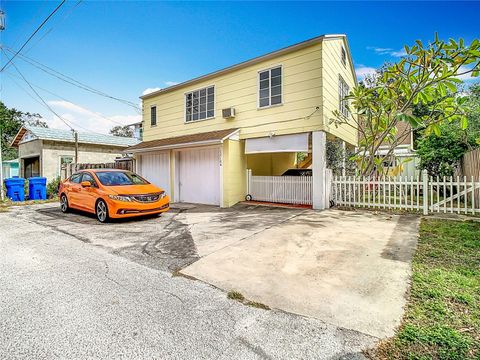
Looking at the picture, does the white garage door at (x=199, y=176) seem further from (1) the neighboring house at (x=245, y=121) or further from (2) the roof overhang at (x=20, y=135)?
(2) the roof overhang at (x=20, y=135)

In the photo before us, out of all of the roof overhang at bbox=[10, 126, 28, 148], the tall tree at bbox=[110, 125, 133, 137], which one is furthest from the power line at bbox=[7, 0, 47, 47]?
the tall tree at bbox=[110, 125, 133, 137]

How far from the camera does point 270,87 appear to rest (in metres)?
10.1

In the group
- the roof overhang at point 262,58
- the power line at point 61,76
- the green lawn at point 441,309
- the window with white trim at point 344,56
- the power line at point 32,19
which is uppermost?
the power line at point 32,19

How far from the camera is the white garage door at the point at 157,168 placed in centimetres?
1259

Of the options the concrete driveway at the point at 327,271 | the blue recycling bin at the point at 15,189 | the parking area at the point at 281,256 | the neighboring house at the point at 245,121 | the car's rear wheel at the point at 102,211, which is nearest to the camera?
the concrete driveway at the point at 327,271

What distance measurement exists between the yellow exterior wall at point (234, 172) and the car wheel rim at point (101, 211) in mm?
4439

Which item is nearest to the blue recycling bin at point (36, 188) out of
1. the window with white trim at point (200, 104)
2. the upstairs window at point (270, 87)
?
the window with white trim at point (200, 104)

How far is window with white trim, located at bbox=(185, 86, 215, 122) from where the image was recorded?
11.9 m

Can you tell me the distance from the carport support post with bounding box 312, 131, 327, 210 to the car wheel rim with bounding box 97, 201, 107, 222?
6.93 metres

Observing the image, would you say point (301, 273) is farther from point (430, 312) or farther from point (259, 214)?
point (259, 214)

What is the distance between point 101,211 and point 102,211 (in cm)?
7

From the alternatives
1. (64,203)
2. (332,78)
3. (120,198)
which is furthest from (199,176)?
(332,78)

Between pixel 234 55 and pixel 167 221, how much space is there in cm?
1034

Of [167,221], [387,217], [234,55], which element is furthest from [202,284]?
[234,55]
